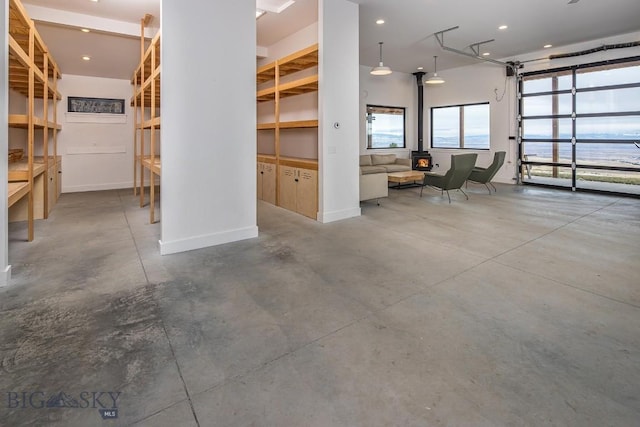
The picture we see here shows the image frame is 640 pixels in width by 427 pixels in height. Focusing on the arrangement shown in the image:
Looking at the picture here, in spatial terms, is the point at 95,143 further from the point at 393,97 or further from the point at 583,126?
the point at 583,126

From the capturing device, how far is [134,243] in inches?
164

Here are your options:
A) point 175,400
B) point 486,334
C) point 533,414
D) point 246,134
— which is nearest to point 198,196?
point 246,134

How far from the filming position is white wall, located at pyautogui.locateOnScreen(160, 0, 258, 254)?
3.75 meters

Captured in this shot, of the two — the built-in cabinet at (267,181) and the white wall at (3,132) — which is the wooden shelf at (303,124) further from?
the white wall at (3,132)

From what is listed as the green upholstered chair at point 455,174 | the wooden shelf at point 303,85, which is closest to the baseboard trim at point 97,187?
the wooden shelf at point 303,85

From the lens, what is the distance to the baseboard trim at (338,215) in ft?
17.1

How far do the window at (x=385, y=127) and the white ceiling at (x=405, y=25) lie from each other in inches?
84.3

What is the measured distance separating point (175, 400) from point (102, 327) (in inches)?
38.3

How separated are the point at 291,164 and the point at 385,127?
546 cm

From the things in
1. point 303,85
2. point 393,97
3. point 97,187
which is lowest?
point 97,187

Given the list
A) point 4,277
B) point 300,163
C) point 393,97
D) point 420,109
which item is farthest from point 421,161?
point 4,277

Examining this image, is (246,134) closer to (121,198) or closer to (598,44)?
(121,198)

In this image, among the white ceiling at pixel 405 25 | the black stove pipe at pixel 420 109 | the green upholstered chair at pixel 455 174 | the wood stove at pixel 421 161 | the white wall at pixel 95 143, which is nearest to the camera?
the white ceiling at pixel 405 25

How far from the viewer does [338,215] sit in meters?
5.36
